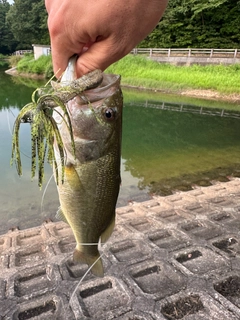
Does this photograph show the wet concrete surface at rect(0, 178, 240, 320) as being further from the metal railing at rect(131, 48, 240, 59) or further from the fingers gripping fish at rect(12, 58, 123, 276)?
the metal railing at rect(131, 48, 240, 59)

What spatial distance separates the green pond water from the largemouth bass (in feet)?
1.61

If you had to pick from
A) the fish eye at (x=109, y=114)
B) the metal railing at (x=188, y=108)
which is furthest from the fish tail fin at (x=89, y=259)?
the metal railing at (x=188, y=108)

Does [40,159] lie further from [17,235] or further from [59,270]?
[17,235]

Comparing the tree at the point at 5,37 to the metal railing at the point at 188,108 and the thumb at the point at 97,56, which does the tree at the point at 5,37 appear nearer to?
the metal railing at the point at 188,108

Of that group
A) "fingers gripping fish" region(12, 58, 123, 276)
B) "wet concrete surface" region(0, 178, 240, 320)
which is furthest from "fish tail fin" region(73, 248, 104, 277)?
"wet concrete surface" region(0, 178, 240, 320)

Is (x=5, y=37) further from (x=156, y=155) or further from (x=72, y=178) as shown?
(x=72, y=178)

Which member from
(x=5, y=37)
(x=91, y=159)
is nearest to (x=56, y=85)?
(x=91, y=159)

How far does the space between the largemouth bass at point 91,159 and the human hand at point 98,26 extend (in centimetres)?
12

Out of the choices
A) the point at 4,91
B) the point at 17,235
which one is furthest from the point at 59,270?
the point at 4,91

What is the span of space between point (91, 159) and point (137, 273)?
1930 millimetres

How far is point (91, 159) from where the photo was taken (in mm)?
1800

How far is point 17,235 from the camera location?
4.39m

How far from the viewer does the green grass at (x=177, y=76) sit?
19047mm

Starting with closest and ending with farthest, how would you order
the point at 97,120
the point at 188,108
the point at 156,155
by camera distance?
the point at 97,120 → the point at 156,155 → the point at 188,108
